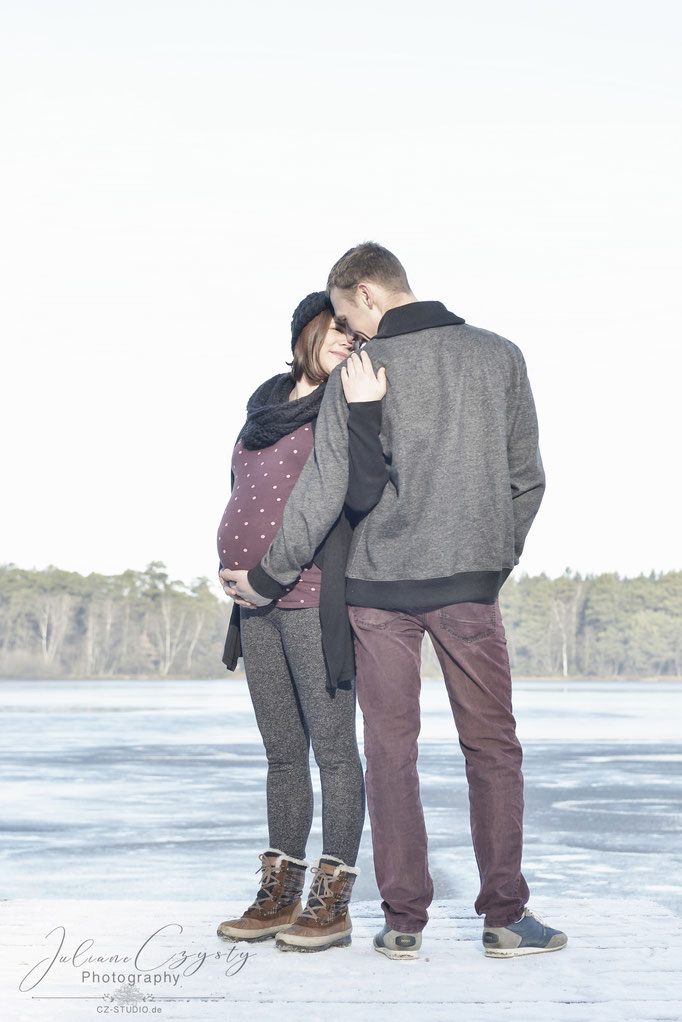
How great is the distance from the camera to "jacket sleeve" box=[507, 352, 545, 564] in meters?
2.82

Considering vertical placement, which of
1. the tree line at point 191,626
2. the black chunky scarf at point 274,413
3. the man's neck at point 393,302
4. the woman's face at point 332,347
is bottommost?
the tree line at point 191,626

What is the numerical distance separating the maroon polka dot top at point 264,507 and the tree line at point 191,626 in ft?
243

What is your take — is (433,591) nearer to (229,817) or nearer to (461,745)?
(461,745)

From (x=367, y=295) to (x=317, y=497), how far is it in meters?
0.59

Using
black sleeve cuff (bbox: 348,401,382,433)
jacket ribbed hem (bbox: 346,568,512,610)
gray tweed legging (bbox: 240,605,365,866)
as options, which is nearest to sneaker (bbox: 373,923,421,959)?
gray tweed legging (bbox: 240,605,365,866)

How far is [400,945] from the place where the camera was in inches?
99.8

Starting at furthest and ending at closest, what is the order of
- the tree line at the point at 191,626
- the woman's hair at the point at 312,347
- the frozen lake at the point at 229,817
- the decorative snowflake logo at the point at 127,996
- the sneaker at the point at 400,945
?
the tree line at the point at 191,626
the frozen lake at the point at 229,817
the woman's hair at the point at 312,347
the sneaker at the point at 400,945
the decorative snowflake logo at the point at 127,996

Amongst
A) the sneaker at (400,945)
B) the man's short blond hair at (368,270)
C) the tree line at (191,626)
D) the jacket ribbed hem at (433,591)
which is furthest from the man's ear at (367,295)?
the tree line at (191,626)

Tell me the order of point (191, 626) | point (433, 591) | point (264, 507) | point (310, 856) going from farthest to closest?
point (191, 626) < point (310, 856) < point (264, 507) < point (433, 591)

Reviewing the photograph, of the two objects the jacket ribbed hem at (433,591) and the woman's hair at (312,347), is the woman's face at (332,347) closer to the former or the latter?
the woman's hair at (312,347)

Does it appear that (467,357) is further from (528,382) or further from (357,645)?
(357,645)

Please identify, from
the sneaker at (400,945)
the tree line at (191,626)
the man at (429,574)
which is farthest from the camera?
the tree line at (191,626)

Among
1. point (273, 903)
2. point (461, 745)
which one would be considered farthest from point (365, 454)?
point (273, 903)

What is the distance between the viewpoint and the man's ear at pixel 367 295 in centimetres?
285
